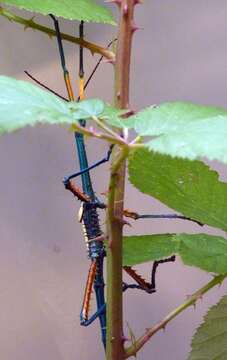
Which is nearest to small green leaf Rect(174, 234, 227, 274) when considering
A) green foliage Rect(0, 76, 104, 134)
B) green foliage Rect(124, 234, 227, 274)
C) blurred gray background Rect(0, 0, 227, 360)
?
green foliage Rect(124, 234, 227, 274)

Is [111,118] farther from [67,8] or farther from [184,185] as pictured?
[67,8]

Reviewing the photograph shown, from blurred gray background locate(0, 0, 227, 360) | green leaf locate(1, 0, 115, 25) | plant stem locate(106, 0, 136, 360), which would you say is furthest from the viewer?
blurred gray background locate(0, 0, 227, 360)

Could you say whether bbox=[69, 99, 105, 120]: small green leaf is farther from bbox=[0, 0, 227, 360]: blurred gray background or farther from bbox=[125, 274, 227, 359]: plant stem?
bbox=[0, 0, 227, 360]: blurred gray background

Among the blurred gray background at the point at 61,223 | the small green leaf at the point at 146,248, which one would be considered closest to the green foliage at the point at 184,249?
the small green leaf at the point at 146,248

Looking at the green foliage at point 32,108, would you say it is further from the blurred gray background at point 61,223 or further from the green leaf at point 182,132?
the blurred gray background at point 61,223

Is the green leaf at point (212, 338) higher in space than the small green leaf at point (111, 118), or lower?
lower

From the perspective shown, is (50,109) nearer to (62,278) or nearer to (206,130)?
(206,130)
